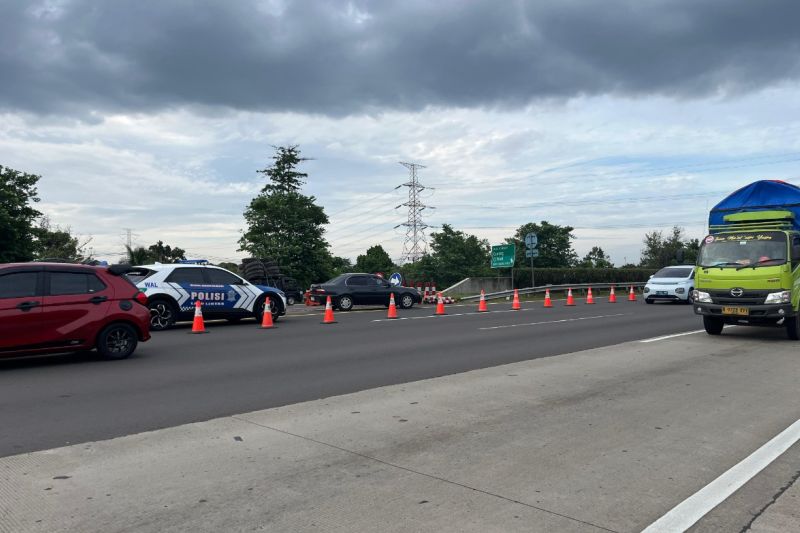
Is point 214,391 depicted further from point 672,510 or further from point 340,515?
point 672,510

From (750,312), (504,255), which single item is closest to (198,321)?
(750,312)

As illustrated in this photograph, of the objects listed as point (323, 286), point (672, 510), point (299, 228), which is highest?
point (299, 228)

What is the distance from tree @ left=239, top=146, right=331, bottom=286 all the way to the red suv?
109ft

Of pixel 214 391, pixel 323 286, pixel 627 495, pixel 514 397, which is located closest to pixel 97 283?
pixel 214 391

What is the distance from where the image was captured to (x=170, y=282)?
642 inches

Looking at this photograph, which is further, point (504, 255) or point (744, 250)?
point (504, 255)

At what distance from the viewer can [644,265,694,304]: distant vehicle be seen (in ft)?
87.2

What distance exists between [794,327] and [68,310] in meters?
13.9

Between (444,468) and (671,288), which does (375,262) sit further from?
(444,468)

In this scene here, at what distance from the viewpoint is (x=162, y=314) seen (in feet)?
53.0

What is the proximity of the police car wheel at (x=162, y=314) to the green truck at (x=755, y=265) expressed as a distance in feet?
40.7

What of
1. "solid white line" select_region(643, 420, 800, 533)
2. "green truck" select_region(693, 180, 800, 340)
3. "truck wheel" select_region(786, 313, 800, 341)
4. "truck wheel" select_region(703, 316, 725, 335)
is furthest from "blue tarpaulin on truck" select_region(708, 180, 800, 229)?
"solid white line" select_region(643, 420, 800, 533)

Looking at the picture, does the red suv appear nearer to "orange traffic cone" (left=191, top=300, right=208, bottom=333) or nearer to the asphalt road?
the asphalt road

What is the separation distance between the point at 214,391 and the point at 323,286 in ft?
52.1
